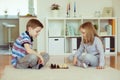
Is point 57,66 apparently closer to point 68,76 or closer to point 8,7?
point 68,76

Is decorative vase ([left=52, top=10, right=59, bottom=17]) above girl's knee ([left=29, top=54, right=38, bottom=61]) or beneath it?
above

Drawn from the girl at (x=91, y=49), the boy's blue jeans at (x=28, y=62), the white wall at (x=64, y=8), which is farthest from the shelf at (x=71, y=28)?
the boy's blue jeans at (x=28, y=62)

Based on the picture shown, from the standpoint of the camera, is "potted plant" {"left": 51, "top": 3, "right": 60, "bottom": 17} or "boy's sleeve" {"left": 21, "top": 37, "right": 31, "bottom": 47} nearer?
"boy's sleeve" {"left": 21, "top": 37, "right": 31, "bottom": 47}

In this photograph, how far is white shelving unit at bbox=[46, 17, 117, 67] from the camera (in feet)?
18.6

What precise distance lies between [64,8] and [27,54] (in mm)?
2645

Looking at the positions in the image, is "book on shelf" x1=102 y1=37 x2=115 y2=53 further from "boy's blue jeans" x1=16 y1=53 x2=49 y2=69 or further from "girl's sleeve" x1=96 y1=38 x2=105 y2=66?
"boy's blue jeans" x1=16 y1=53 x2=49 y2=69

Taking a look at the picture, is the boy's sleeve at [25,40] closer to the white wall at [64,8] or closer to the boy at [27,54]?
the boy at [27,54]

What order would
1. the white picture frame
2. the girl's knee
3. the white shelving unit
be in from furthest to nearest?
the white picture frame < the white shelving unit < the girl's knee

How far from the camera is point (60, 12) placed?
585 cm

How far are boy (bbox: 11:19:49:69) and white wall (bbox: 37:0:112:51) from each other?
230cm

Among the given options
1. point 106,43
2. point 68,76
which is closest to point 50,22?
point 106,43

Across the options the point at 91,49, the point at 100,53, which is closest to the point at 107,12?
the point at 91,49

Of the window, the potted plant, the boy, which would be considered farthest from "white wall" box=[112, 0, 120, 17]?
the boy

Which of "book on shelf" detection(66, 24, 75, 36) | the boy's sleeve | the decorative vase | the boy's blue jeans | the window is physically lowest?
the boy's blue jeans
